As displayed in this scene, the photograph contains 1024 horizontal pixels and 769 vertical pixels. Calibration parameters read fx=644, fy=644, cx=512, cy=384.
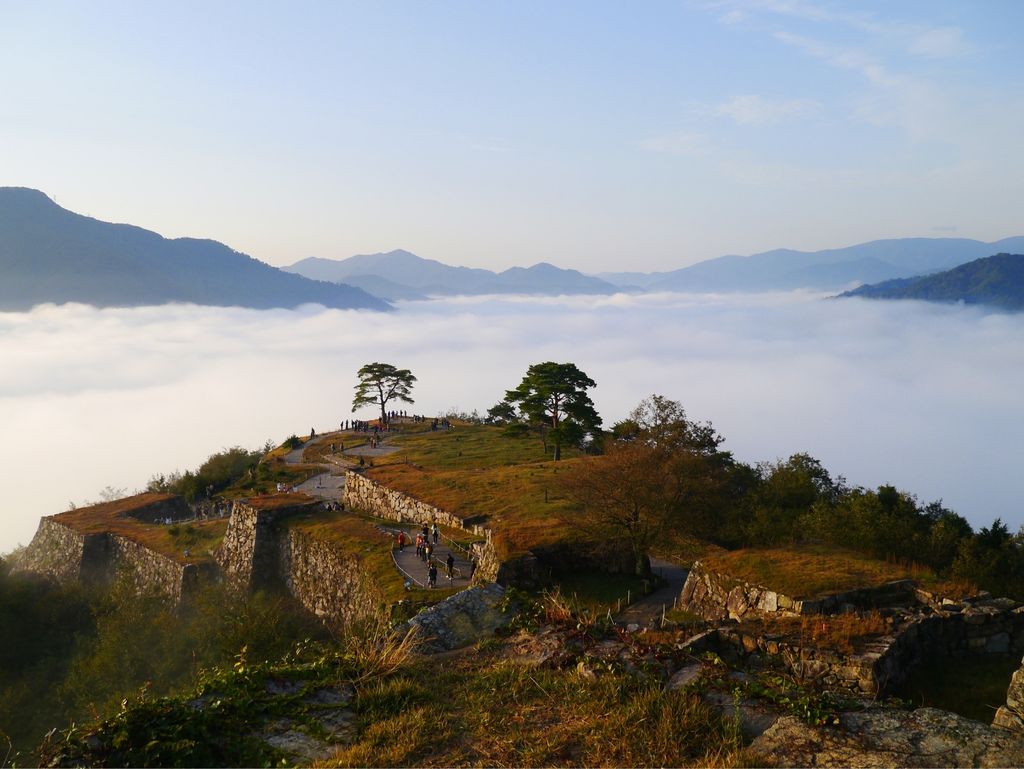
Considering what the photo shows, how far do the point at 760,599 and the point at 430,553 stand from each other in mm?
13579

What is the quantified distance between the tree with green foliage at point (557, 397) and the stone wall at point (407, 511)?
14.1 meters

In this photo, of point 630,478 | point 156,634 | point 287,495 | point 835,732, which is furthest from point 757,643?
point 287,495

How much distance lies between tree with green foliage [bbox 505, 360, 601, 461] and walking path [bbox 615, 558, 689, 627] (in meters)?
20.0

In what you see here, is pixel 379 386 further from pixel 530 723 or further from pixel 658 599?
pixel 530 723

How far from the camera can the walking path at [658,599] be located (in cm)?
1917

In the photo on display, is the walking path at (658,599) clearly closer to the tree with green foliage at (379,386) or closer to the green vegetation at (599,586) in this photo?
the green vegetation at (599,586)

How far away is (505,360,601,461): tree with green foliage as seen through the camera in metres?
45.8

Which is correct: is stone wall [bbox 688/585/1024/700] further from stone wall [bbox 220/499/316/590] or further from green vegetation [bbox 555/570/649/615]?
stone wall [bbox 220/499/316/590]

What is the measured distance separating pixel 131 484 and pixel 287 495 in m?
154

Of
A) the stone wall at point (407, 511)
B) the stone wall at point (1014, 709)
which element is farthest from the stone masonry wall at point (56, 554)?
the stone wall at point (1014, 709)

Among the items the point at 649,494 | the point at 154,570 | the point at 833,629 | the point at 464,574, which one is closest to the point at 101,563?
the point at 154,570

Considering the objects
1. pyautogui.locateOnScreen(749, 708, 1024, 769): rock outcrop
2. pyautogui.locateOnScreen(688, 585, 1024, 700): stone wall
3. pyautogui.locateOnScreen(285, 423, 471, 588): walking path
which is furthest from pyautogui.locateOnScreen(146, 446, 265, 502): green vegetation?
pyautogui.locateOnScreen(749, 708, 1024, 769): rock outcrop

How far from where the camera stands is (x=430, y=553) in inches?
1013

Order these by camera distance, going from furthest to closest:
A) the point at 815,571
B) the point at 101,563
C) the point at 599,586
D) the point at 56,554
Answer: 1. the point at 56,554
2. the point at 101,563
3. the point at 599,586
4. the point at 815,571
